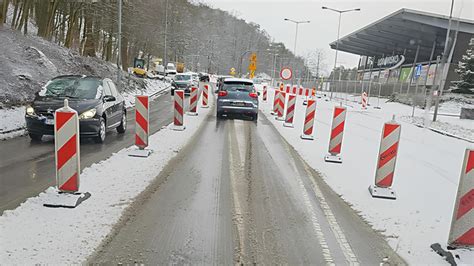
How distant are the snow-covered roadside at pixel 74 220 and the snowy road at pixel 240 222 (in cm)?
19

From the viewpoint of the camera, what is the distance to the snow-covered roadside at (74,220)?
4.00 metres

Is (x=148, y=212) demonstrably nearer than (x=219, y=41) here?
Yes

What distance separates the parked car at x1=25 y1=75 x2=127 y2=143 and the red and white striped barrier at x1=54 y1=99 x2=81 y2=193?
168 inches

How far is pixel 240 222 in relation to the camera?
520 centimetres

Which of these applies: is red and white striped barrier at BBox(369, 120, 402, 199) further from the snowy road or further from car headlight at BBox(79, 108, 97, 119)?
car headlight at BBox(79, 108, 97, 119)

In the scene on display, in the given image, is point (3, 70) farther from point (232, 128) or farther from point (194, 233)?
point (194, 233)

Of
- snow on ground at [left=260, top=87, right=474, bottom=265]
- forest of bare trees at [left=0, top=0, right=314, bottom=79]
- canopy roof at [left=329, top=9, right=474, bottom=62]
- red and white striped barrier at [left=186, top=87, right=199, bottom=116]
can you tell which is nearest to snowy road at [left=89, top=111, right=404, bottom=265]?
snow on ground at [left=260, top=87, right=474, bottom=265]

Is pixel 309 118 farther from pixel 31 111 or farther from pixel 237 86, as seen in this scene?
pixel 31 111

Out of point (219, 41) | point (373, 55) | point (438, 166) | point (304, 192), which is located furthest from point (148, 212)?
point (219, 41)

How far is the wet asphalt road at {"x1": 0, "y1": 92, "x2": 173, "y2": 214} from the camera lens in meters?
5.91

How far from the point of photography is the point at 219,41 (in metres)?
124

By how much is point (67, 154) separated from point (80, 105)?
180 inches

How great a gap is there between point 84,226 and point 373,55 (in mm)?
80571

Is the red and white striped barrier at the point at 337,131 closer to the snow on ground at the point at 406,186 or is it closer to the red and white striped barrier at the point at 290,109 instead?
the snow on ground at the point at 406,186
